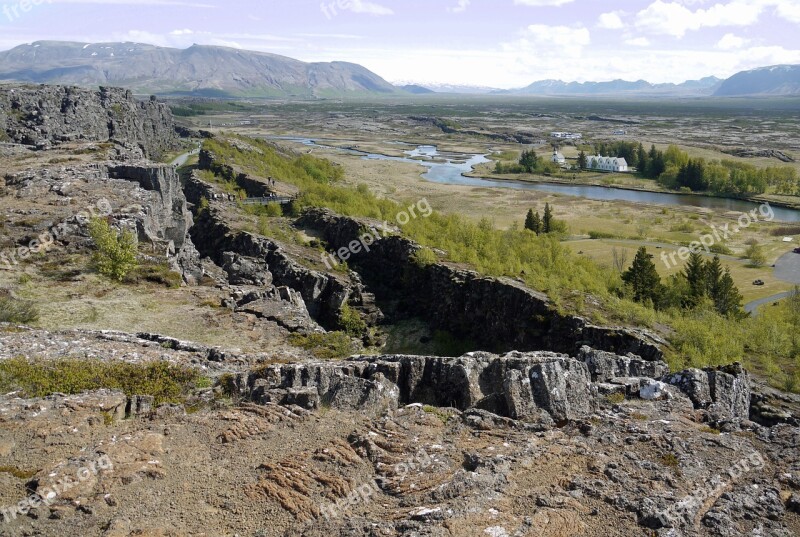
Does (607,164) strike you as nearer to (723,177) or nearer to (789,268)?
(723,177)

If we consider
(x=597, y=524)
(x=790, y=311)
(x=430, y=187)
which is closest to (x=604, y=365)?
(x=597, y=524)

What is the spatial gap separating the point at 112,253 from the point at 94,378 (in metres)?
15.6

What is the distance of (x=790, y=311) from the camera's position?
43031 mm

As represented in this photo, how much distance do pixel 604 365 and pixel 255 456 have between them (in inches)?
537

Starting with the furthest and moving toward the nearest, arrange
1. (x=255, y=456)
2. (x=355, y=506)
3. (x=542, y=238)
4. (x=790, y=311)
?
1. (x=542, y=238)
2. (x=790, y=311)
3. (x=255, y=456)
4. (x=355, y=506)

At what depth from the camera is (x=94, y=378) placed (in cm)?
1853

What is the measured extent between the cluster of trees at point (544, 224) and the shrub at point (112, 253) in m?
50.0

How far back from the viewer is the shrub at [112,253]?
32.0 m

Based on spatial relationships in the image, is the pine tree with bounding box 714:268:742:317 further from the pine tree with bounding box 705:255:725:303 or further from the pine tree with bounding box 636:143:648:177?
the pine tree with bounding box 636:143:648:177

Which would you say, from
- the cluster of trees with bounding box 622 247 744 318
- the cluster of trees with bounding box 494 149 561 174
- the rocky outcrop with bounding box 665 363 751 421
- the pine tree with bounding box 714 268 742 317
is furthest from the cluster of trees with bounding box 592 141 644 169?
the rocky outcrop with bounding box 665 363 751 421

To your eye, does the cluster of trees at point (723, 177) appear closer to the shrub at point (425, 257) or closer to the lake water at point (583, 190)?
the lake water at point (583, 190)

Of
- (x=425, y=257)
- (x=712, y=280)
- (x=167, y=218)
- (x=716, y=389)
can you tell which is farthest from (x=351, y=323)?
(x=712, y=280)

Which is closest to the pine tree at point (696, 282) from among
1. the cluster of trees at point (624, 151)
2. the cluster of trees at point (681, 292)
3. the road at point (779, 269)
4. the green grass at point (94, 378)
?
the cluster of trees at point (681, 292)

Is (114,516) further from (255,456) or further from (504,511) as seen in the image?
(504,511)
